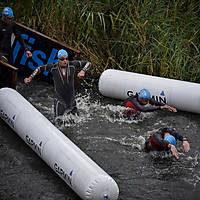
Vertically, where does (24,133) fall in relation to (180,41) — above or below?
below

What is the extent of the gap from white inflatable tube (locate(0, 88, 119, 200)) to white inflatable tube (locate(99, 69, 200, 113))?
2.48 m

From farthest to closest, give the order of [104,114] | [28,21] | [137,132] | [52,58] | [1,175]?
[28,21] → [52,58] → [104,114] → [137,132] → [1,175]

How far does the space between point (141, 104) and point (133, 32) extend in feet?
9.95

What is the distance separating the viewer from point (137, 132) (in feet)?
28.1

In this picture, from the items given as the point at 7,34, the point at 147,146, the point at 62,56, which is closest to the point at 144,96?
the point at 147,146

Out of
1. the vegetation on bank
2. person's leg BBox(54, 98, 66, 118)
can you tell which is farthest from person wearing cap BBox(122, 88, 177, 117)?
the vegetation on bank

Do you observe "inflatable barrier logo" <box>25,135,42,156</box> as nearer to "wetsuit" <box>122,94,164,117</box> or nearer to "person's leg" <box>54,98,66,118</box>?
"person's leg" <box>54,98,66,118</box>

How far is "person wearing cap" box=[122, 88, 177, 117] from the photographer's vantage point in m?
8.52

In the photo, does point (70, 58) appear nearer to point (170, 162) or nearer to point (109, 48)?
point (109, 48)

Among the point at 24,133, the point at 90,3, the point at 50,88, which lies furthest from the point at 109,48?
the point at 24,133

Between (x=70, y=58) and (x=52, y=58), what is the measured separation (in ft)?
1.93

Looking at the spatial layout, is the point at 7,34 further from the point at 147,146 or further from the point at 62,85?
the point at 147,146

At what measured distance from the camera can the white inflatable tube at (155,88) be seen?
9375mm

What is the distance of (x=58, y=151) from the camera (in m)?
6.65
